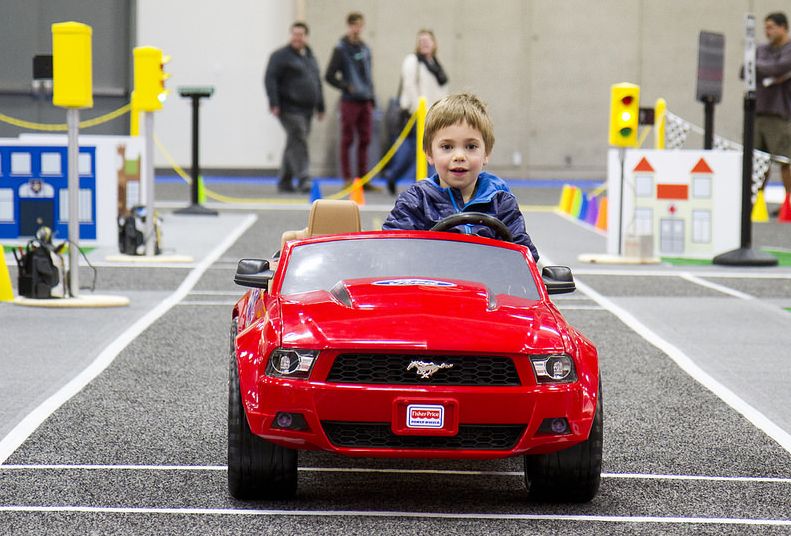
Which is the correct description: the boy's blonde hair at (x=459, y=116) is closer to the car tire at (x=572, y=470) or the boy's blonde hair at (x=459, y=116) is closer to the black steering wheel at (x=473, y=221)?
the black steering wheel at (x=473, y=221)

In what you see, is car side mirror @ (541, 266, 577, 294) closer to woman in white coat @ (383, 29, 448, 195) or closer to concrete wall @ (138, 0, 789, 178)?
woman in white coat @ (383, 29, 448, 195)

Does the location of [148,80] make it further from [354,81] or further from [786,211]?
→ [786,211]

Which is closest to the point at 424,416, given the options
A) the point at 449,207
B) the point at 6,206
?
the point at 449,207

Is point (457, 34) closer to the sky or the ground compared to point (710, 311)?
closer to the sky

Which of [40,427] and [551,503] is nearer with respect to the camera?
[551,503]

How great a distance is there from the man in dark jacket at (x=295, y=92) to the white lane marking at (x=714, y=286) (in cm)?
1133

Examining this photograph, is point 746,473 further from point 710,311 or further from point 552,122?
point 552,122

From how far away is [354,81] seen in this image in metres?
24.9

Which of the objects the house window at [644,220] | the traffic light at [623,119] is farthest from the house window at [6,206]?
the house window at [644,220]

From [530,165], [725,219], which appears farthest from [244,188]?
[725,219]

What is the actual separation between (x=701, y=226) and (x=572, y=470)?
11151mm

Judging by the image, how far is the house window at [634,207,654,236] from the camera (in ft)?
53.4

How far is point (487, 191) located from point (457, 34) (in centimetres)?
2393

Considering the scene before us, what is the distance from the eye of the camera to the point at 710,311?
1166 cm
